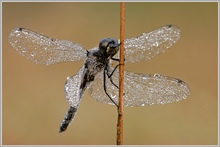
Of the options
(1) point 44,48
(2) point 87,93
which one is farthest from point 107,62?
(2) point 87,93

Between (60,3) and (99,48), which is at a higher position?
(60,3)

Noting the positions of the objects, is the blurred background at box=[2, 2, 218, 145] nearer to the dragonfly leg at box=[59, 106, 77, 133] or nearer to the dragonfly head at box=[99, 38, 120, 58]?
the dragonfly leg at box=[59, 106, 77, 133]

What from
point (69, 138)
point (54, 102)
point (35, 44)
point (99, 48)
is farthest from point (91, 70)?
point (54, 102)

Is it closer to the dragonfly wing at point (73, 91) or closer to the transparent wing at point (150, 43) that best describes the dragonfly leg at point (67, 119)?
the dragonfly wing at point (73, 91)

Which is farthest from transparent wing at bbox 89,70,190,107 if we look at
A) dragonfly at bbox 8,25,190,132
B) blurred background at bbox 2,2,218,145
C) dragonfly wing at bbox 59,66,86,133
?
blurred background at bbox 2,2,218,145

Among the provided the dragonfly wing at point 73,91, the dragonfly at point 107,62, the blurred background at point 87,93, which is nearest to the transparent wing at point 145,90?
the dragonfly at point 107,62

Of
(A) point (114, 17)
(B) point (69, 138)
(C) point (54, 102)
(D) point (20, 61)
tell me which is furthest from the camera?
(A) point (114, 17)

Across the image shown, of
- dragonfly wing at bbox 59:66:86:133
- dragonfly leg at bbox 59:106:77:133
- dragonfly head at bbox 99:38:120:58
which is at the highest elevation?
dragonfly head at bbox 99:38:120:58

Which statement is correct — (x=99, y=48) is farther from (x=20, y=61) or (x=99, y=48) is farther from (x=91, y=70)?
(x=20, y=61)
